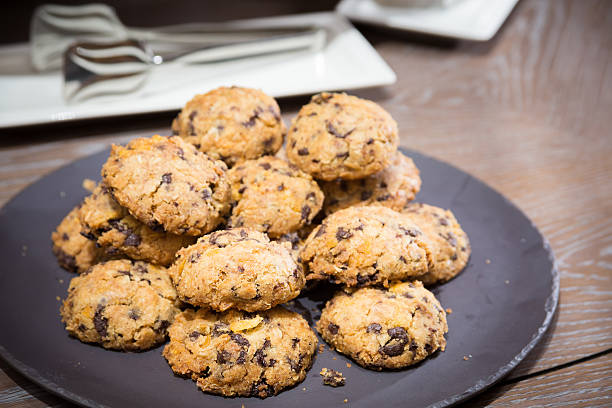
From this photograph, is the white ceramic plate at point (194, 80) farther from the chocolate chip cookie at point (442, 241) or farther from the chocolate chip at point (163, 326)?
the chocolate chip at point (163, 326)

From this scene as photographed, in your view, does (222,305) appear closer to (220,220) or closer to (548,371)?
(220,220)

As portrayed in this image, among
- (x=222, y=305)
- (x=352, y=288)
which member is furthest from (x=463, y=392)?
(x=222, y=305)

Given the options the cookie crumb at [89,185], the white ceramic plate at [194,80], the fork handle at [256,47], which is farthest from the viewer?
the fork handle at [256,47]

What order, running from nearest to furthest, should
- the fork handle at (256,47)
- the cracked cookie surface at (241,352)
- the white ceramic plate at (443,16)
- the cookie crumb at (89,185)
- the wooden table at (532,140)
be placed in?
the cracked cookie surface at (241,352)
the wooden table at (532,140)
the cookie crumb at (89,185)
the fork handle at (256,47)
the white ceramic plate at (443,16)

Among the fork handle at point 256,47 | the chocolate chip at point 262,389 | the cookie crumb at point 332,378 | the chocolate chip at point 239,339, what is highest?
the fork handle at point 256,47

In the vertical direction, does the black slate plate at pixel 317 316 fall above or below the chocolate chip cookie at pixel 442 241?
below

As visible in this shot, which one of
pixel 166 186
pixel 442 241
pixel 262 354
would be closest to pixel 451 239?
pixel 442 241

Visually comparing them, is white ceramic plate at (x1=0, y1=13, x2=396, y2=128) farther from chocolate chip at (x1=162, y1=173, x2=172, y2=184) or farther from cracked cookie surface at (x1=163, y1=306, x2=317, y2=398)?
cracked cookie surface at (x1=163, y1=306, x2=317, y2=398)

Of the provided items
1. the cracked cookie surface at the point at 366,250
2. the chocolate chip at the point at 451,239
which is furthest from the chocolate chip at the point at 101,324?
the chocolate chip at the point at 451,239
